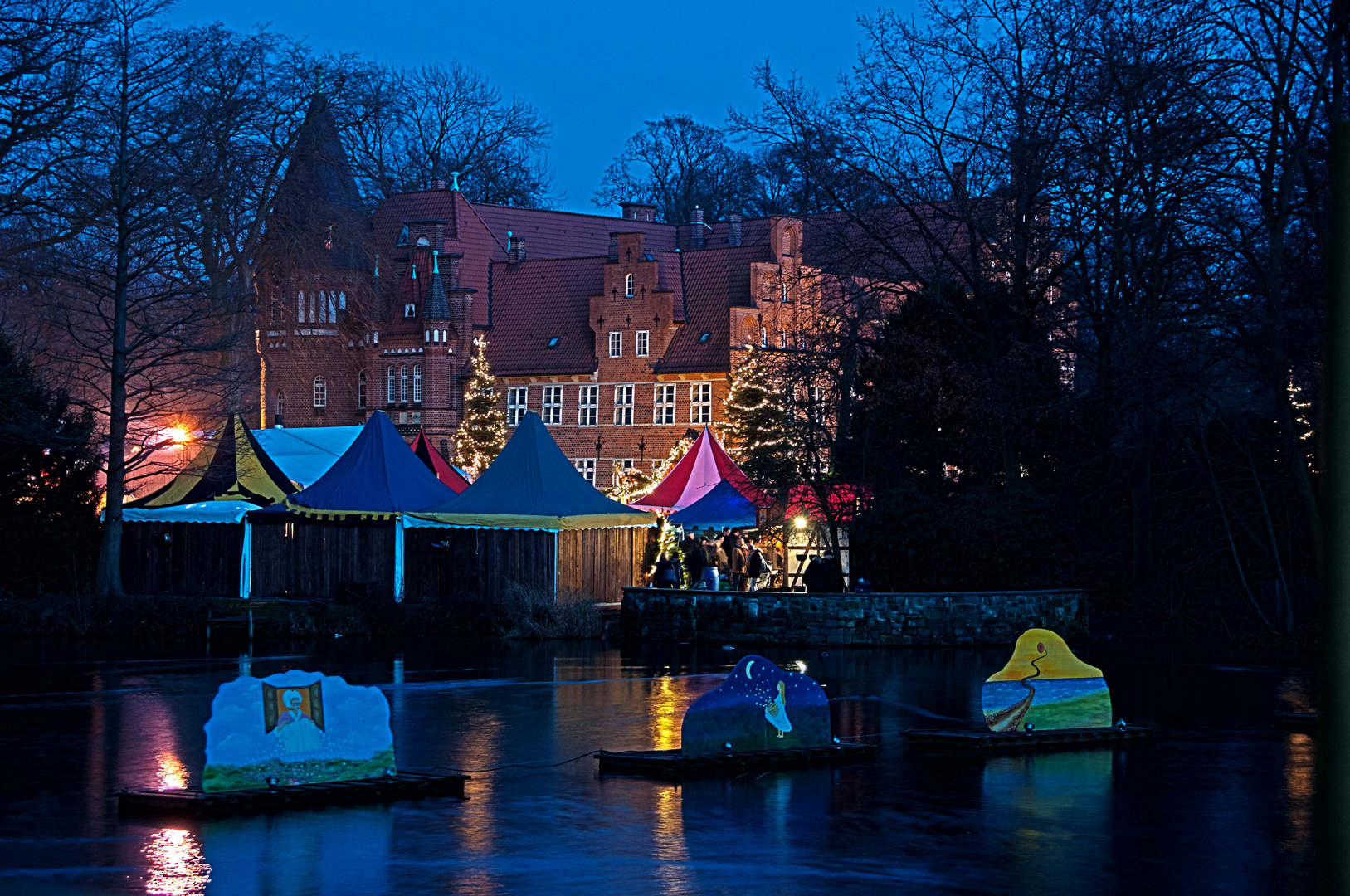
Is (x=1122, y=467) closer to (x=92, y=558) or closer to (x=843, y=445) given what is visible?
(x=843, y=445)

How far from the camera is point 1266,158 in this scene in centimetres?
2783

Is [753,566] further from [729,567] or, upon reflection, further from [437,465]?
[437,465]

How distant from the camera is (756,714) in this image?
13898 mm

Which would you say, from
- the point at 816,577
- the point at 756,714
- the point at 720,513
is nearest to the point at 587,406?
the point at 720,513

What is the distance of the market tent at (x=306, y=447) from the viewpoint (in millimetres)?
42091

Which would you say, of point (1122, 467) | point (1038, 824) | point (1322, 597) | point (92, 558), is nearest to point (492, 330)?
point (92, 558)

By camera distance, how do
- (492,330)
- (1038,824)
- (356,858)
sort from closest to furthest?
(356,858)
(1038,824)
(492,330)

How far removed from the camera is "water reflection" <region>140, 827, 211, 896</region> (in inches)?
342

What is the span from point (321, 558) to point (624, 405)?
33.1m

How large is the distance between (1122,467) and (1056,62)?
8669 mm

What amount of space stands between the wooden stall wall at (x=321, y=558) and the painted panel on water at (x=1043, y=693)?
20.4 m

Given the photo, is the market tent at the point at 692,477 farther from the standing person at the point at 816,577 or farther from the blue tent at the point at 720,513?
the standing person at the point at 816,577

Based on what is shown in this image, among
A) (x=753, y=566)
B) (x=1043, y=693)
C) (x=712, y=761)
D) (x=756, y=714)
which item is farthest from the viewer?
(x=753, y=566)

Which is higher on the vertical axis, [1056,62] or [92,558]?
[1056,62]
